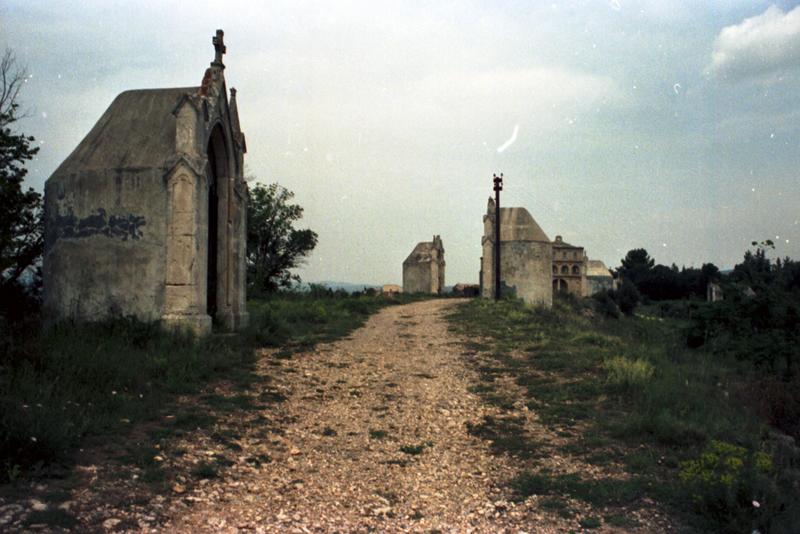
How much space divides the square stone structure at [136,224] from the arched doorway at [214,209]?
5.35 ft

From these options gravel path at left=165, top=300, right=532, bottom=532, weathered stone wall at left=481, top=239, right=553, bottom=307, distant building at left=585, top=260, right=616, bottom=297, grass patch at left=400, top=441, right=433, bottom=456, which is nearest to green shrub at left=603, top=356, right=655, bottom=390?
gravel path at left=165, top=300, right=532, bottom=532

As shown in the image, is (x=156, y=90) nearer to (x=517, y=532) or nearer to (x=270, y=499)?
(x=270, y=499)

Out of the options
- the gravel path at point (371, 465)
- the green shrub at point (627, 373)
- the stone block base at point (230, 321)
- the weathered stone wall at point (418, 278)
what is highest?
the weathered stone wall at point (418, 278)

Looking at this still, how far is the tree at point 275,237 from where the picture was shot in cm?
3547

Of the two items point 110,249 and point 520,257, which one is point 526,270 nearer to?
point 520,257

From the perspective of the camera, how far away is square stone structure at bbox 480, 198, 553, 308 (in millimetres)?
29594

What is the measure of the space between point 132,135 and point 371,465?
29.4 ft

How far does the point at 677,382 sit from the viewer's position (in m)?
8.96

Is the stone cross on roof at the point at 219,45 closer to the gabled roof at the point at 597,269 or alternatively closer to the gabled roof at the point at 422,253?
the gabled roof at the point at 422,253

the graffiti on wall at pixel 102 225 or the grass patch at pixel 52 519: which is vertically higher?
the graffiti on wall at pixel 102 225

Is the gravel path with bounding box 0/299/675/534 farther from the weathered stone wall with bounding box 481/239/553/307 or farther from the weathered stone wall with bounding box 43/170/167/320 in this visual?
the weathered stone wall with bounding box 481/239/553/307

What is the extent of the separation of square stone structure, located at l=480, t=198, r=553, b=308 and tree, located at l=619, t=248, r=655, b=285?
58479 millimetres

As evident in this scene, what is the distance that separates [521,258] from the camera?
99.8ft

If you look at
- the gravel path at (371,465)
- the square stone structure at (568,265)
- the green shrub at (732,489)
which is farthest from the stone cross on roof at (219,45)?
the square stone structure at (568,265)
